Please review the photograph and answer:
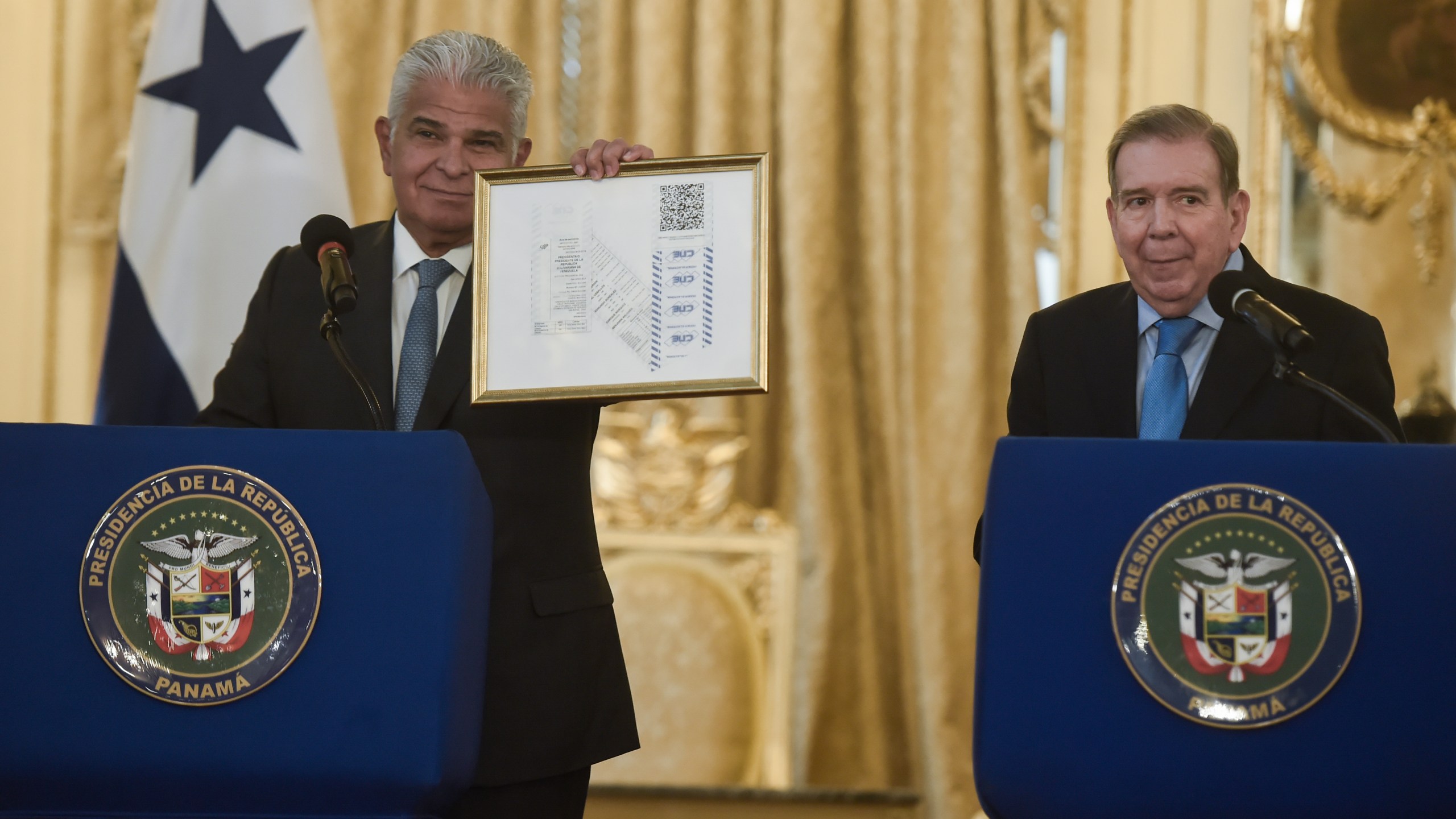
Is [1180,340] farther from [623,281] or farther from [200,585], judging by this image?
[200,585]

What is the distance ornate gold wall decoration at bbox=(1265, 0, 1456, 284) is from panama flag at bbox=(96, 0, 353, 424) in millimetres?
2464

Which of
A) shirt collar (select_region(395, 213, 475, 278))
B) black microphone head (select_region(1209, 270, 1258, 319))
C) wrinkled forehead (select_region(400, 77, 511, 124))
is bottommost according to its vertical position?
black microphone head (select_region(1209, 270, 1258, 319))

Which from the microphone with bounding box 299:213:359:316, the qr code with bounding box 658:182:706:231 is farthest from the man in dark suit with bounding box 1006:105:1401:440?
the microphone with bounding box 299:213:359:316

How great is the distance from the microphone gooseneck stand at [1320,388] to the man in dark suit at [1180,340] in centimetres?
12

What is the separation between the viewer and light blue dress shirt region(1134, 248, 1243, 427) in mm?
1599

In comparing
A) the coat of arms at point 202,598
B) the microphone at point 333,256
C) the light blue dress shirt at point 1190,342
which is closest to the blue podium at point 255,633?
the coat of arms at point 202,598

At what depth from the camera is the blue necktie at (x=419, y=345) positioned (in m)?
1.70

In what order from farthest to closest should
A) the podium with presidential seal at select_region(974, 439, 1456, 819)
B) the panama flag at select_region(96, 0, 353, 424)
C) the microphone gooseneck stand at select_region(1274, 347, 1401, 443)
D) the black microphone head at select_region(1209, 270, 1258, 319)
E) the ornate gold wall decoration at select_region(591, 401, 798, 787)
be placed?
the ornate gold wall decoration at select_region(591, 401, 798, 787) → the panama flag at select_region(96, 0, 353, 424) → the black microphone head at select_region(1209, 270, 1258, 319) → the microphone gooseneck stand at select_region(1274, 347, 1401, 443) → the podium with presidential seal at select_region(974, 439, 1456, 819)

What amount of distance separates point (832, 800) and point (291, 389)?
6.07 feet

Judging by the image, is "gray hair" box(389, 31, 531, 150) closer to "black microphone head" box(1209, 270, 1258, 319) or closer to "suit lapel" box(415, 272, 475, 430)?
"suit lapel" box(415, 272, 475, 430)

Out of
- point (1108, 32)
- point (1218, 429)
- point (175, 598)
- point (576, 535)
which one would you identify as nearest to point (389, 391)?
point (576, 535)

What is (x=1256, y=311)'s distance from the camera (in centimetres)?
140

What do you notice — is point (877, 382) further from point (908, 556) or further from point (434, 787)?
point (434, 787)

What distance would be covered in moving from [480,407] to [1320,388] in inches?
35.2
